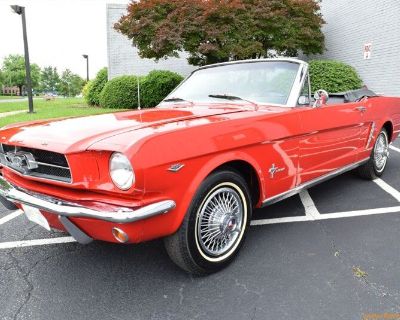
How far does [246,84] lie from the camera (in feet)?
12.3

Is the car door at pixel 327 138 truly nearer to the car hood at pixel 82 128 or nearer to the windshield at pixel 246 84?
the windshield at pixel 246 84

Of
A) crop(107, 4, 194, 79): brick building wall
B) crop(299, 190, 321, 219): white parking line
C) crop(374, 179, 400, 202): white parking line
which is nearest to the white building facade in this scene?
crop(107, 4, 194, 79): brick building wall

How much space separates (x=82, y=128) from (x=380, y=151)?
4.01 metres

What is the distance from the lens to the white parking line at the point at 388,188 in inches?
176

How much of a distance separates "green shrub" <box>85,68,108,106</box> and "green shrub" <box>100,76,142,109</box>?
2.09 m

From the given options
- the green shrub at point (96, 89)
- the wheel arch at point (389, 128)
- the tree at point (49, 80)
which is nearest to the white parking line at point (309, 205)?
the wheel arch at point (389, 128)

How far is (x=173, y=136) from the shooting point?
7.92 feet

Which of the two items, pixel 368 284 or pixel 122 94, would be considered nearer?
pixel 368 284

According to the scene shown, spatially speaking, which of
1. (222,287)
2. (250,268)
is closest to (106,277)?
(222,287)

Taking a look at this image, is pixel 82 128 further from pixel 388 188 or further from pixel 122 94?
pixel 122 94

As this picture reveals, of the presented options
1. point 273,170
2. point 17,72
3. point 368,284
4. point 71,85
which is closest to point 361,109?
point 273,170

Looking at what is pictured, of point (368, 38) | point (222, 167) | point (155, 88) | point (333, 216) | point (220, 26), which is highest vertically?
point (220, 26)

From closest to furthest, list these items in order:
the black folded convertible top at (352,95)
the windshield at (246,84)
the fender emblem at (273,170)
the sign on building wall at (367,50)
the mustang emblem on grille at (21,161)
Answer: the mustang emblem on grille at (21,161) → the fender emblem at (273,170) → the windshield at (246,84) → the black folded convertible top at (352,95) → the sign on building wall at (367,50)

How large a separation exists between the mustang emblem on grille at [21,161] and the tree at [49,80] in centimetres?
10592
